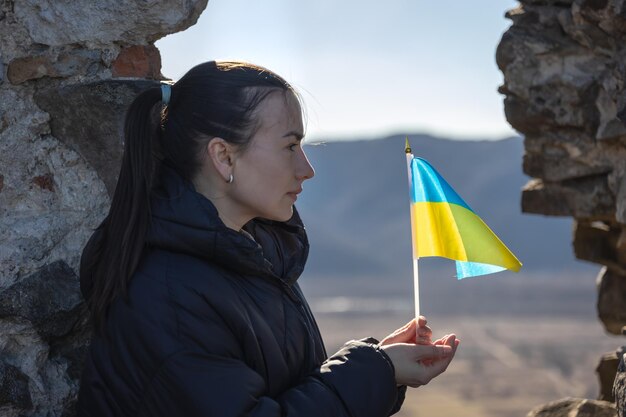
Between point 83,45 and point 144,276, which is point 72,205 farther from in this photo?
point 144,276

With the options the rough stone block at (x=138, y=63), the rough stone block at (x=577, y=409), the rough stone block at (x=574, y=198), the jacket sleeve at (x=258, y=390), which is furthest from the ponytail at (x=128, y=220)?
the rough stone block at (x=574, y=198)

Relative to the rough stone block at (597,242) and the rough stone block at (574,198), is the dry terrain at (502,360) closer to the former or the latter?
the rough stone block at (597,242)

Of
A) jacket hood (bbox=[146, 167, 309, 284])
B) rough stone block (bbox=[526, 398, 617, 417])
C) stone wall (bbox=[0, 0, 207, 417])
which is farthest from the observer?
rough stone block (bbox=[526, 398, 617, 417])

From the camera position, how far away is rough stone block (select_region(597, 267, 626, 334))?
5918 mm

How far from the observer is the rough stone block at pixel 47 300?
9.35ft

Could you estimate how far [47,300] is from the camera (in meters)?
2.88

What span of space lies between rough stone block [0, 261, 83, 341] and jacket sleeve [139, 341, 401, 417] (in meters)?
0.76

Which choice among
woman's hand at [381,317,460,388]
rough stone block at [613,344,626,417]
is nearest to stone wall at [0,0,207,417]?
woman's hand at [381,317,460,388]

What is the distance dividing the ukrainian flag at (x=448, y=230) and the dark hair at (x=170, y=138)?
49cm

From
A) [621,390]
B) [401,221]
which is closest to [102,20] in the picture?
[621,390]

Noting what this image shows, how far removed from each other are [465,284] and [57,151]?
57.7 metres

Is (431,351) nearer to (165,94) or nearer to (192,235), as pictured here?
(192,235)

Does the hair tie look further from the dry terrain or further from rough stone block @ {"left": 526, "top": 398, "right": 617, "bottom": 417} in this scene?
the dry terrain

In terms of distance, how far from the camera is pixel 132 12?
121 inches
